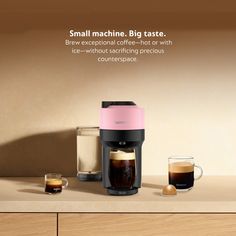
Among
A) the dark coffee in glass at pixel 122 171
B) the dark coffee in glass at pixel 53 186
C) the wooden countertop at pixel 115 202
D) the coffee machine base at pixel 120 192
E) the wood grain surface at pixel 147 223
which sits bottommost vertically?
the wood grain surface at pixel 147 223

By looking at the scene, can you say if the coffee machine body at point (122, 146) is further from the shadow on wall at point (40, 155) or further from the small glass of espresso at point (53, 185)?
the shadow on wall at point (40, 155)

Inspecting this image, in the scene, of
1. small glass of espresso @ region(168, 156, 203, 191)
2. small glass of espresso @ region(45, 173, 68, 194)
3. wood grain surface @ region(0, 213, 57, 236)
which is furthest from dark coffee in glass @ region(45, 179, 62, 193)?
small glass of espresso @ region(168, 156, 203, 191)

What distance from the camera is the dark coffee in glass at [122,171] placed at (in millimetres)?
1671

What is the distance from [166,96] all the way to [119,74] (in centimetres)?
19

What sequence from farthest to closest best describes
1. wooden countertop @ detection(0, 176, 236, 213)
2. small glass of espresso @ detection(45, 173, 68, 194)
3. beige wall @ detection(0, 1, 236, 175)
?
beige wall @ detection(0, 1, 236, 175)
small glass of espresso @ detection(45, 173, 68, 194)
wooden countertop @ detection(0, 176, 236, 213)

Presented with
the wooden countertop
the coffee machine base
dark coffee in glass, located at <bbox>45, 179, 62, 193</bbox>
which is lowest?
the wooden countertop

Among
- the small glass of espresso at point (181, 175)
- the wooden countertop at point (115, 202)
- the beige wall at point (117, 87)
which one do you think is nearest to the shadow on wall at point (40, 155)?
the beige wall at point (117, 87)

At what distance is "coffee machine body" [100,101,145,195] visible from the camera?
1.67 meters

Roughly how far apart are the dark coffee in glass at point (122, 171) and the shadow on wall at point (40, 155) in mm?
391

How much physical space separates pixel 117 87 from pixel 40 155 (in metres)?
0.37

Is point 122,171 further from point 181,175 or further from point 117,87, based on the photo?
point 117,87

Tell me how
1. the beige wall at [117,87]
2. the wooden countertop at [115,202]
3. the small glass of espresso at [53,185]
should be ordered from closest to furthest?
1. the wooden countertop at [115,202]
2. the small glass of espresso at [53,185]
3. the beige wall at [117,87]

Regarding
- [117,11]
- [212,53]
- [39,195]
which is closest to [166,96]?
[212,53]

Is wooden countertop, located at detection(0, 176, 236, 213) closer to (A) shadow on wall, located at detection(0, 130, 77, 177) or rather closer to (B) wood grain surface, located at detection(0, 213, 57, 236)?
(B) wood grain surface, located at detection(0, 213, 57, 236)
